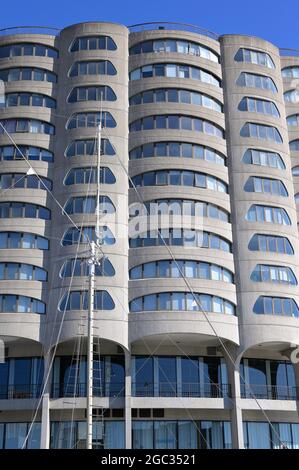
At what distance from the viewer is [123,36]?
164 ft

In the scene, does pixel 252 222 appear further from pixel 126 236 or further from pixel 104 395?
pixel 104 395

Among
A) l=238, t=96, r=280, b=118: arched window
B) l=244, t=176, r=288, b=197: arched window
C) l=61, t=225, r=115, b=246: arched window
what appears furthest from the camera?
l=238, t=96, r=280, b=118: arched window

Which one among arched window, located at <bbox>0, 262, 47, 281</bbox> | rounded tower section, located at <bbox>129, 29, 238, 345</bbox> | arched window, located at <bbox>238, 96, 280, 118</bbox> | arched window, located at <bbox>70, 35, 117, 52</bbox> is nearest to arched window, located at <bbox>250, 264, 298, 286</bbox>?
rounded tower section, located at <bbox>129, 29, 238, 345</bbox>

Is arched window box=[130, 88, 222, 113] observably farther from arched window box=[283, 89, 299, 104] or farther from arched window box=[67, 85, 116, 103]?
arched window box=[283, 89, 299, 104]

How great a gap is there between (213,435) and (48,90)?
29.4 meters

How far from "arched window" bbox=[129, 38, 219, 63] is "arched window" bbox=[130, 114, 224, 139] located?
19.9ft

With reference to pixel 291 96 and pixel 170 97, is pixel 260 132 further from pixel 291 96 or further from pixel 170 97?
pixel 170 97

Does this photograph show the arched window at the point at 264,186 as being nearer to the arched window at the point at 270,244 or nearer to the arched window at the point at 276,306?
the arched window at the point at 270,244

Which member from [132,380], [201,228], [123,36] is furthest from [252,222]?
[123,36]

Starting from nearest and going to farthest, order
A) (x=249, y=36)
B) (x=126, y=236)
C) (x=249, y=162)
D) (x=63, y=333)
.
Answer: (x=63, y=333)
(x=126, y=236)
(x=249, y=162)
(x=249, y=36)

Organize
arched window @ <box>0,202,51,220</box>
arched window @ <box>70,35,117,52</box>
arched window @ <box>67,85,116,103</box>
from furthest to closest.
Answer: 1. arched window @ <box>70,35,117,52</box>
2. arched window @ <box>67,85,116,103</box>
3. arched window @ <box>0,202,51,220</box>

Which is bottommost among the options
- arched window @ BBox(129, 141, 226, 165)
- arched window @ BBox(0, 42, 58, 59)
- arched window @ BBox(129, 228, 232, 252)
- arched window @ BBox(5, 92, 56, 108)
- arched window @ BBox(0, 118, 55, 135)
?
arched window @ BBox(129, 228, 232, 252)

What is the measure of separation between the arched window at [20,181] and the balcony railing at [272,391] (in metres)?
21.3

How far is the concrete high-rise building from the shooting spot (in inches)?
1654
